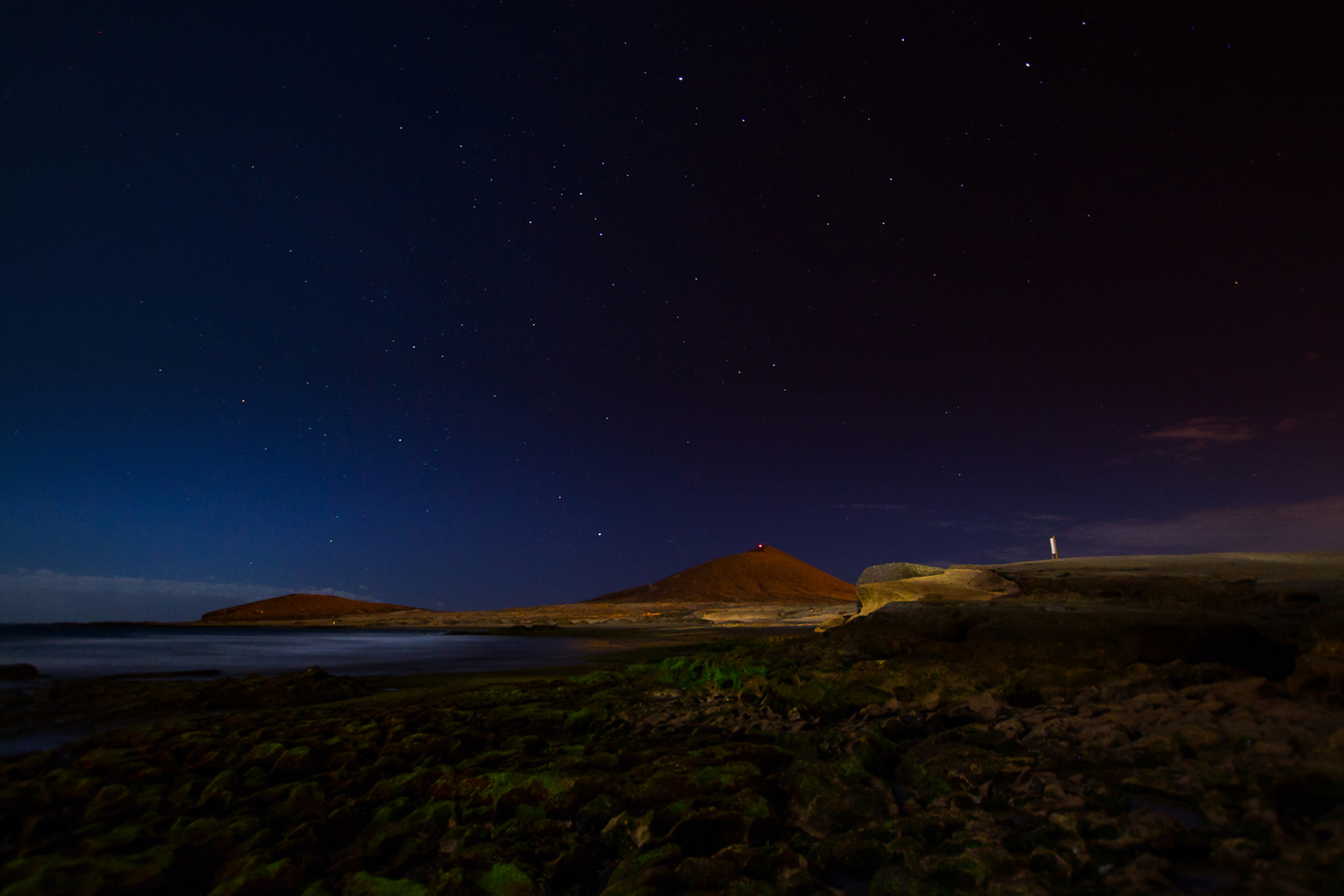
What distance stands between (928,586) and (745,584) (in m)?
63.6

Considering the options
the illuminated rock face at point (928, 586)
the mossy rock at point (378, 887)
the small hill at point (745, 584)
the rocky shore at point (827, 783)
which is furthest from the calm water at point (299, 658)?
the small hill at point (745, 584)

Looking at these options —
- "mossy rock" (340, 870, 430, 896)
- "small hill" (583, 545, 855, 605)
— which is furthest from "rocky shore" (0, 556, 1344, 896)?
"small hill" (583, 545, 855, 605)

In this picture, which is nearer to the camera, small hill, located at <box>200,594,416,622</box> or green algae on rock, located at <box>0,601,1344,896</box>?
green algae on rock, located at <box>0,601,1344,896</box>

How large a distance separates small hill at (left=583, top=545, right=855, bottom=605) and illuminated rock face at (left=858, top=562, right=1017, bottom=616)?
158ft

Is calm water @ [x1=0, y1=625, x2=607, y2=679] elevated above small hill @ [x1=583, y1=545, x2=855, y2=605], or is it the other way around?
calm water @ [x1=0, y1=625, x2=607, y2=679]

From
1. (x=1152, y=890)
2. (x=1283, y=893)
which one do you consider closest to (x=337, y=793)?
(x=1152, y=890)

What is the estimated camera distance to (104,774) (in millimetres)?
5645

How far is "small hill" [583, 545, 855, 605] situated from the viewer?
2628 inches

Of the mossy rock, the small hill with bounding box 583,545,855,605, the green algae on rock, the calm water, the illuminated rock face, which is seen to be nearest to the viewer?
the green algae on rock

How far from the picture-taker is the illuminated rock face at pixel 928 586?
1021 centimetres

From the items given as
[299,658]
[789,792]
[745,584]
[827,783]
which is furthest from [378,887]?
[745,584]

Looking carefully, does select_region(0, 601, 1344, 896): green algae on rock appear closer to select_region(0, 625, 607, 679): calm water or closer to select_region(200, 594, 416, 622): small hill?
select_region(0, 625, 607, 679): calm water

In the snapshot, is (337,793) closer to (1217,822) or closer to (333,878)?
(333,878)

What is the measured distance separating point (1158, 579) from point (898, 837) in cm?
680
